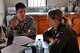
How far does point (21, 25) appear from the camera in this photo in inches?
117

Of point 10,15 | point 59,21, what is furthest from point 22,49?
point 10,15

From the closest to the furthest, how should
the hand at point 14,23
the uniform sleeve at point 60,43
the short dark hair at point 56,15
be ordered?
the uniform sleeve at point 60,43, the short dark hair at point 56,15, the hand at point 14,23

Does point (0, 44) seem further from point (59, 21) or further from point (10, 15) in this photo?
point (10, 15)

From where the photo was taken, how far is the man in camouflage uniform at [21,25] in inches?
110

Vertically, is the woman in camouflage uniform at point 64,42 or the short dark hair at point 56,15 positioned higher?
the short dark hair at point 56,15

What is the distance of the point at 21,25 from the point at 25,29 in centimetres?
11

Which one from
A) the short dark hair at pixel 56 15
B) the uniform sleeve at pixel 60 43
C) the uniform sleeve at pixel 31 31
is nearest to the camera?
the uniform sleeve at pixel 60 43

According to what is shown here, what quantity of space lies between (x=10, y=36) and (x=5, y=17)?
277 cm

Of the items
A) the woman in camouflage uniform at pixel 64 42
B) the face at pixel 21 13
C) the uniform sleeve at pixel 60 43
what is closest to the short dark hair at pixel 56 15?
the woman in camouflage uniform at pixel 64 42

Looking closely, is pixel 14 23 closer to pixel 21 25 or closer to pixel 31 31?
pixel 21 25

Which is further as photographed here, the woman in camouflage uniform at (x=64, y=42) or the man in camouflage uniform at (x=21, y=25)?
the man in camouflage uniform at (x=21, y=25)

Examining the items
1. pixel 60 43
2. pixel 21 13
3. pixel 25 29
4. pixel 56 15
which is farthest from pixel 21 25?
pixel 60 43

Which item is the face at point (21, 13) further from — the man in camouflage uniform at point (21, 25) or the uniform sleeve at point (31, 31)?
the uniform sleeve at point (31, 31)

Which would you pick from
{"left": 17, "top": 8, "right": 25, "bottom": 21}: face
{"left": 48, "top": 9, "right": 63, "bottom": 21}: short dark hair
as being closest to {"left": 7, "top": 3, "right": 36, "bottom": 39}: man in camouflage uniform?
{"left": 17, "top": 8, "right": 25, "bottom": 21}: face
